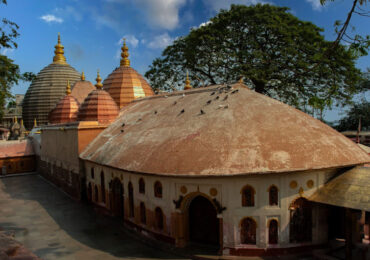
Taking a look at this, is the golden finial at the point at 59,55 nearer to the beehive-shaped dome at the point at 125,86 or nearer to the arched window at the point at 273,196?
the beehive-shaped dome at the point at 125,86

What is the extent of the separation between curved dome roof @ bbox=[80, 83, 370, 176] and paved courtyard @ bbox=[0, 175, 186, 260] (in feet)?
9.95

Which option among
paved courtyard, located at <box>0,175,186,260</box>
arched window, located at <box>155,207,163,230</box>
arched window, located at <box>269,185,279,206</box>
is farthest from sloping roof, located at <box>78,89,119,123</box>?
arched window, located at <box>269,185,279,206</box>

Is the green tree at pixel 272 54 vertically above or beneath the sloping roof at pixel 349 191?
above

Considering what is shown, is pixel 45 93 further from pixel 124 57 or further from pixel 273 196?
pixel 273 196

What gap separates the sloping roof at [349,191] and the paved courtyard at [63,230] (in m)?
5.51

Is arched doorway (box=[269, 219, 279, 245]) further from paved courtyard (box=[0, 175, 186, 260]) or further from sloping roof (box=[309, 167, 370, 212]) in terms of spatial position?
paved courtyard (box=[0, 175, 186, 260])

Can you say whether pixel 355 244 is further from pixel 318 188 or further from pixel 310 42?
pixel 310 42

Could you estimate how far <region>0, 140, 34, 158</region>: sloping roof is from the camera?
30.5 metres

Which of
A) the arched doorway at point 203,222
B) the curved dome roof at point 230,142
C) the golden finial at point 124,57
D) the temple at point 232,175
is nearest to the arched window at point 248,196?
the temple at point 232,175

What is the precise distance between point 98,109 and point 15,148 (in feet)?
54.1

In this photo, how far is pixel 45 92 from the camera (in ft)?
141

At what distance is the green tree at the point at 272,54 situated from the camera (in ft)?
81.6

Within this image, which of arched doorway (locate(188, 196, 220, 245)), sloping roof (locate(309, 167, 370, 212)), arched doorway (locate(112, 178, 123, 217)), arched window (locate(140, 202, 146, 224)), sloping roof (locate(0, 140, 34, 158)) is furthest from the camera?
sloping roof (locate(0, 140, 34, 158))

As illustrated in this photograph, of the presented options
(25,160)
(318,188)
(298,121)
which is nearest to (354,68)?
(298,121)
